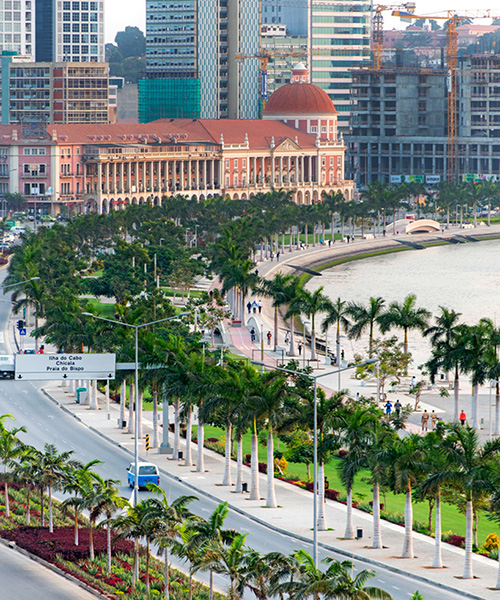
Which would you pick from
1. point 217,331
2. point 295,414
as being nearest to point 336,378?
point 217,331

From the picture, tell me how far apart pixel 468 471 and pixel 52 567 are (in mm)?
19258

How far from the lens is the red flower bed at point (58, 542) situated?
6662cm

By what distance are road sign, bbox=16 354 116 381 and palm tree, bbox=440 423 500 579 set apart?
64.9 ft

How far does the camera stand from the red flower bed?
219 ft

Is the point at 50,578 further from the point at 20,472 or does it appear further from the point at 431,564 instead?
the point at 431,564

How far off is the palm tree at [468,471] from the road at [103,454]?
3570mm

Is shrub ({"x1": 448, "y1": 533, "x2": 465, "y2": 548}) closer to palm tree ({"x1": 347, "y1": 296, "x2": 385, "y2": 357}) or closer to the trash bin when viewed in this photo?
the trash bin

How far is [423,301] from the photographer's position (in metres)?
184

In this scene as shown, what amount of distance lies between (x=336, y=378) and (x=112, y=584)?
203ft

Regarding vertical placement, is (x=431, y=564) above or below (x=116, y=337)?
below

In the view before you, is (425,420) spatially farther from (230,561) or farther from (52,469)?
(230,561)

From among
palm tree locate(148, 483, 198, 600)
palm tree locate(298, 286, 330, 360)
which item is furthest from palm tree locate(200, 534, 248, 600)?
palm tree locate(298, 286, 330, 360)

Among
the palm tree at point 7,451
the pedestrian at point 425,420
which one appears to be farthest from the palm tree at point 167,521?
the pedestrian at point 425,420

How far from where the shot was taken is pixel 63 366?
2995 inches
